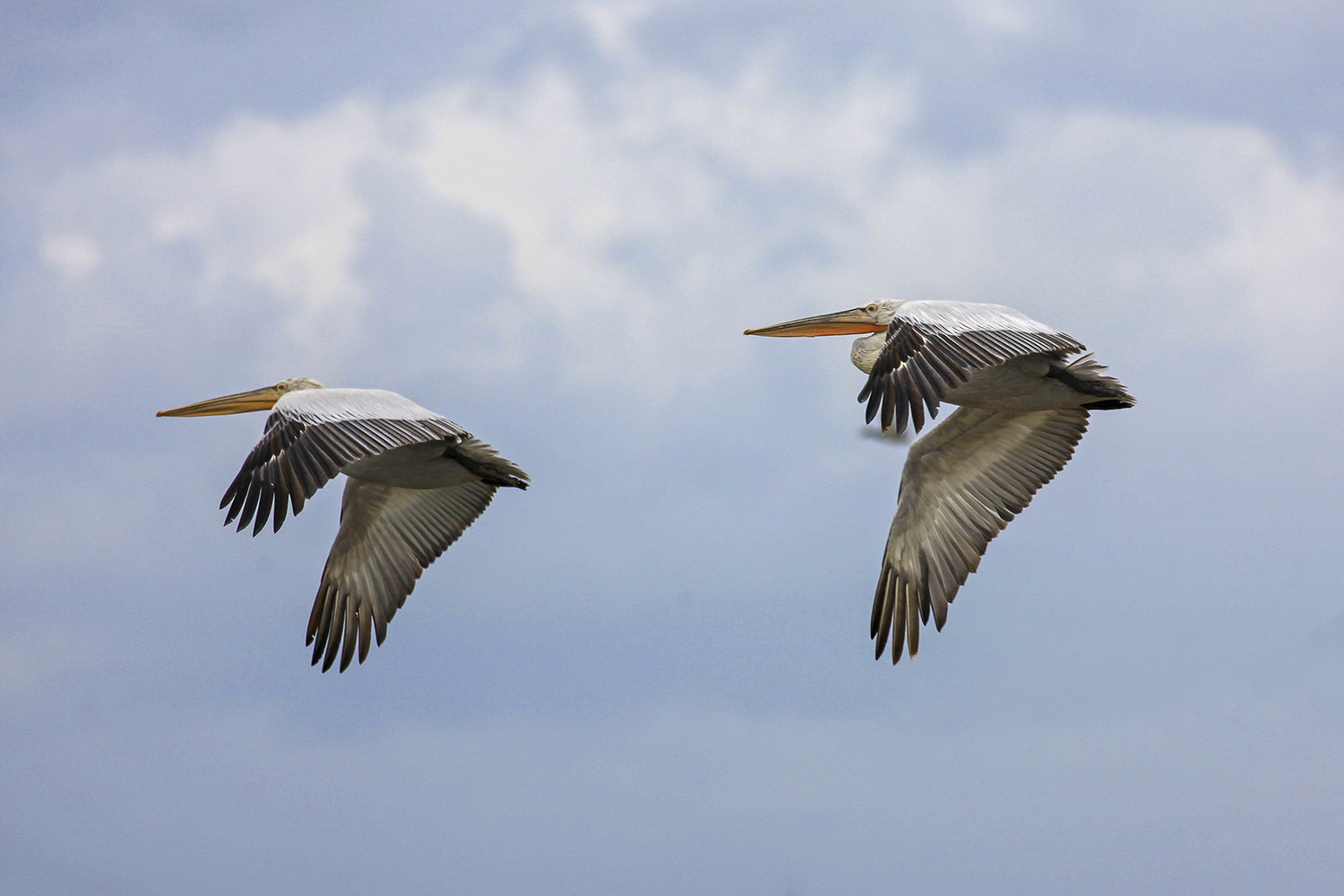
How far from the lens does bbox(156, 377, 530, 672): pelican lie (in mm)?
10594

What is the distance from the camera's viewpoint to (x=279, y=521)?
10234 mm

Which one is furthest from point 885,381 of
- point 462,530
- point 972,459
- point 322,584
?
point 322,584

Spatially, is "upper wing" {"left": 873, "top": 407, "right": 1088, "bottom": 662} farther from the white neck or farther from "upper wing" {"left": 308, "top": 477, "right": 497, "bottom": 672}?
"upper wing" {"left": 308, "top": 477, "right": 497, "bottom": 672}

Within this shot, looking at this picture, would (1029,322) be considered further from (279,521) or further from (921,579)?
(279,521)

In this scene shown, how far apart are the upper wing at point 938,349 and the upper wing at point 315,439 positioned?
3.72 m

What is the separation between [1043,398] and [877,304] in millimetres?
2091

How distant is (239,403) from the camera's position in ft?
46.3

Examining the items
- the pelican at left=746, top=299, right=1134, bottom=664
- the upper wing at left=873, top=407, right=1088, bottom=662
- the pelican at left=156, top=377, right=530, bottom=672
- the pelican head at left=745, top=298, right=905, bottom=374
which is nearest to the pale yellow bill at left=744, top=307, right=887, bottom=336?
the pelican head at left=745, top=298, right=905, bottom=374

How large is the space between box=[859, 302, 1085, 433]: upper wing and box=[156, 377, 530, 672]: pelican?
3.73 meters

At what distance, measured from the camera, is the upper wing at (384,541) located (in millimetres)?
13484

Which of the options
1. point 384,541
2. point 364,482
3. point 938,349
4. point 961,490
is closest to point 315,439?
point 364,482

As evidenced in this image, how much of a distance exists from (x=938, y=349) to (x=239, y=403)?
7.27 meters

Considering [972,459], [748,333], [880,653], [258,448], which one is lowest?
[880,653]

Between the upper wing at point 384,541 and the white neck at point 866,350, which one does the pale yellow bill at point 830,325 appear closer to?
the white neck at point 866,350
